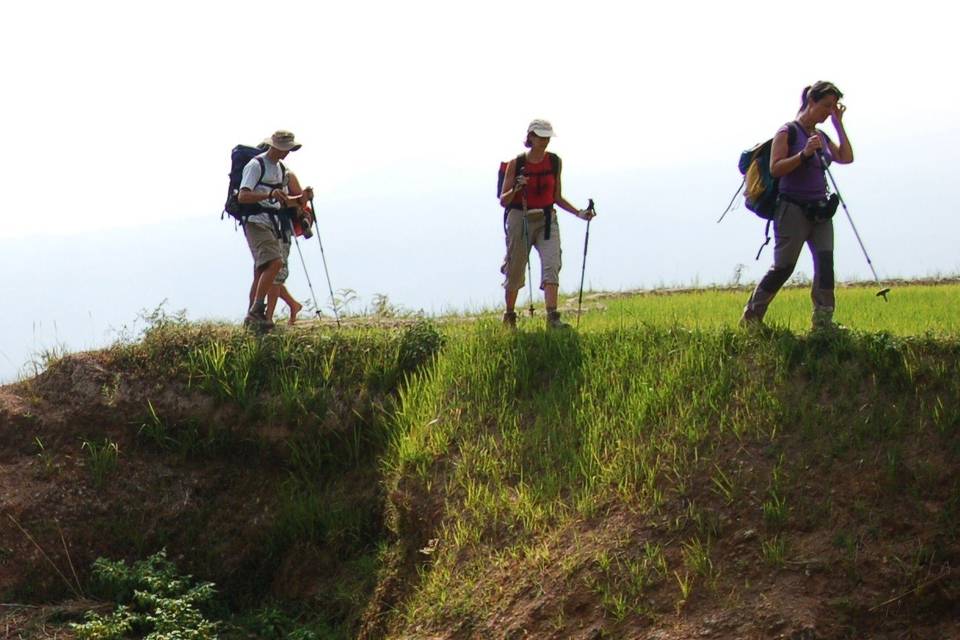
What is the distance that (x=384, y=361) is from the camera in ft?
37.0

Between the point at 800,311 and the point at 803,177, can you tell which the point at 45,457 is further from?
the point at 800,311

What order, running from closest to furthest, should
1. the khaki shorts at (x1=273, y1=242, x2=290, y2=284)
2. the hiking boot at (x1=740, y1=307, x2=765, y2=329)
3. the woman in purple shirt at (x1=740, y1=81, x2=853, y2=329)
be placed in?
the woman in purple shirt at (x1=740, y1=81, x2=853, y2=329) → the hiking boot at (x1=740, y1=307, x2=765, y2=329) → the khaki shorts at (x1=273, y1=242, x2=290, y2=284)

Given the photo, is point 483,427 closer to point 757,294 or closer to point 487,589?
point 487,589

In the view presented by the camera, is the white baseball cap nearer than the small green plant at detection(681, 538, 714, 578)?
No

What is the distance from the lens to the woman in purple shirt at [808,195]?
32.8ft

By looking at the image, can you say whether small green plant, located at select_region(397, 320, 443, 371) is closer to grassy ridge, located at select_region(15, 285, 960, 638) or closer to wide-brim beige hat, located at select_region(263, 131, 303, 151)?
grassy ridge, located at select_region(15, 285, 960, 638)

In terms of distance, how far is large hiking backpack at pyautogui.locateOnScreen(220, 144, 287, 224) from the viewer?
12.1 m

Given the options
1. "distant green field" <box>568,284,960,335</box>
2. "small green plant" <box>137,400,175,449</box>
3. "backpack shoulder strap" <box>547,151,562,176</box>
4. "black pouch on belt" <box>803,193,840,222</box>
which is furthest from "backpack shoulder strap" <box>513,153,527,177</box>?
"small green plant" <box>137,400,175,449</box>

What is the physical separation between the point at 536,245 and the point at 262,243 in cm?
266

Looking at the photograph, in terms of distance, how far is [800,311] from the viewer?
12.6 metres

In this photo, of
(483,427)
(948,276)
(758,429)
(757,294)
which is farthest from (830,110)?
(948,276)

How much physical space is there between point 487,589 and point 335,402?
9.02 feet

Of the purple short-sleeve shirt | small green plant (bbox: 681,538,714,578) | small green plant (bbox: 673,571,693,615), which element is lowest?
small green plant (bbox: 673,571,693,615)

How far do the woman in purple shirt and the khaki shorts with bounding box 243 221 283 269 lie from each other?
15.2ft
